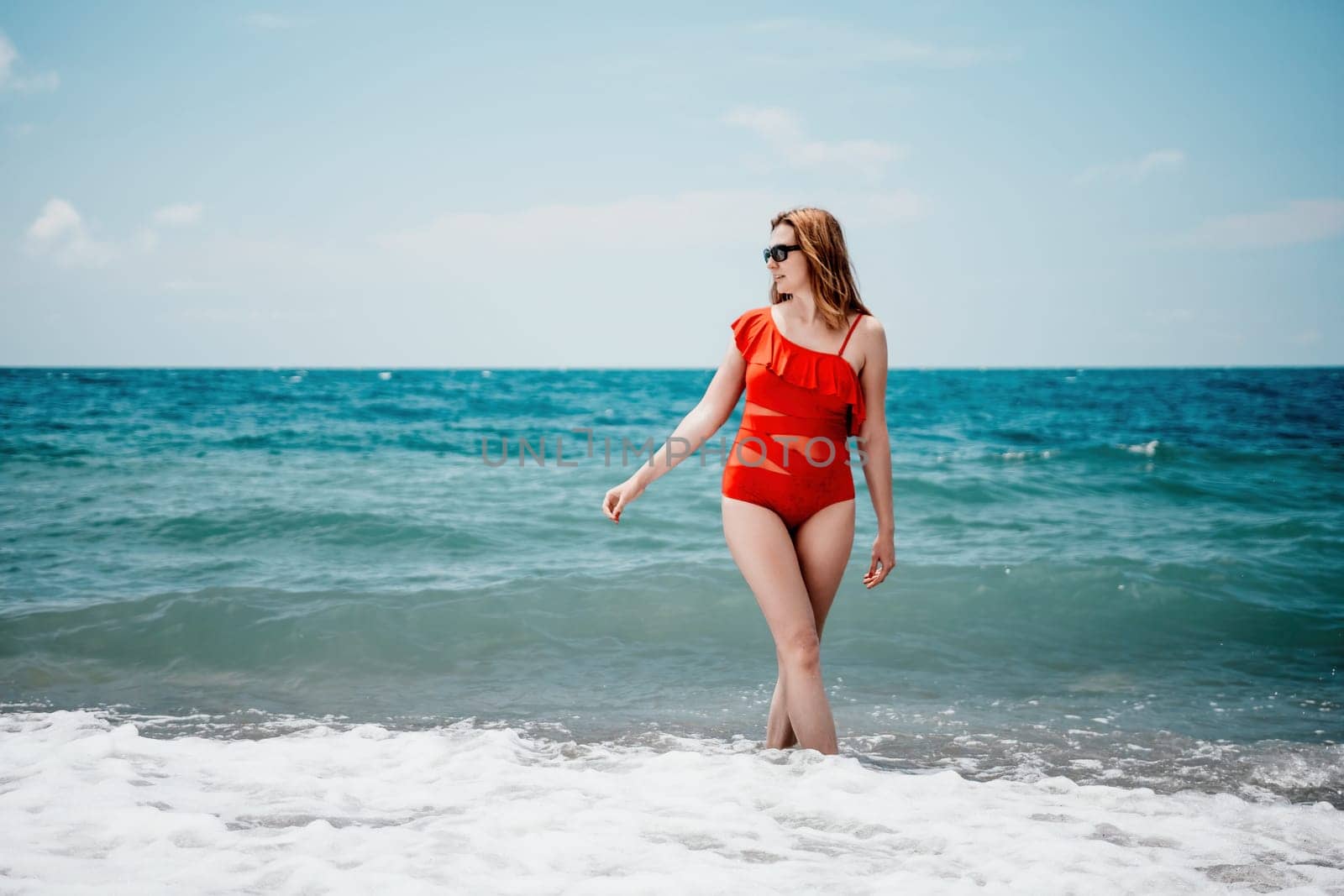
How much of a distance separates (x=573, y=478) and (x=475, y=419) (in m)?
13.3

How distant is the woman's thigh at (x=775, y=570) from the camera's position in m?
3.56

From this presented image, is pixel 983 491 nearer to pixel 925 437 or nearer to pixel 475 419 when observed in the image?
pixel 925 437

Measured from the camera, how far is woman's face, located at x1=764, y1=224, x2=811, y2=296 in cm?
353

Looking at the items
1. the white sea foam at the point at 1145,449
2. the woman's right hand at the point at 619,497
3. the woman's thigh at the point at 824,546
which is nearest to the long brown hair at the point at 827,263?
the woman's thigh at the point at 824,546

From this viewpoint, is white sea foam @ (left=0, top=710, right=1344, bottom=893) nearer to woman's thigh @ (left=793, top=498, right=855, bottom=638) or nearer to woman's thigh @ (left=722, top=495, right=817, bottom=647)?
woman's thigh @ (left=722, top=495, right=817, bottom=647)

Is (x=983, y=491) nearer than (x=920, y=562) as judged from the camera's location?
No

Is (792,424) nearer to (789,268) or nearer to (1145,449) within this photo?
(789,268)

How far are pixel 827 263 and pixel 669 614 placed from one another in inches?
164

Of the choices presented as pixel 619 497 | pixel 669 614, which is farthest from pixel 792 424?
pixel 669 614

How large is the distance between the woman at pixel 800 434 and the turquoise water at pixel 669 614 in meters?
1.19

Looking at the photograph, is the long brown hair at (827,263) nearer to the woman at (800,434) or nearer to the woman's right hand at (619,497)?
the woman at (800,434)

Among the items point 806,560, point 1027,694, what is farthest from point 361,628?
point 1027,694

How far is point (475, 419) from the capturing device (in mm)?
26703

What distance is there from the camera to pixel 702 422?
368cm
